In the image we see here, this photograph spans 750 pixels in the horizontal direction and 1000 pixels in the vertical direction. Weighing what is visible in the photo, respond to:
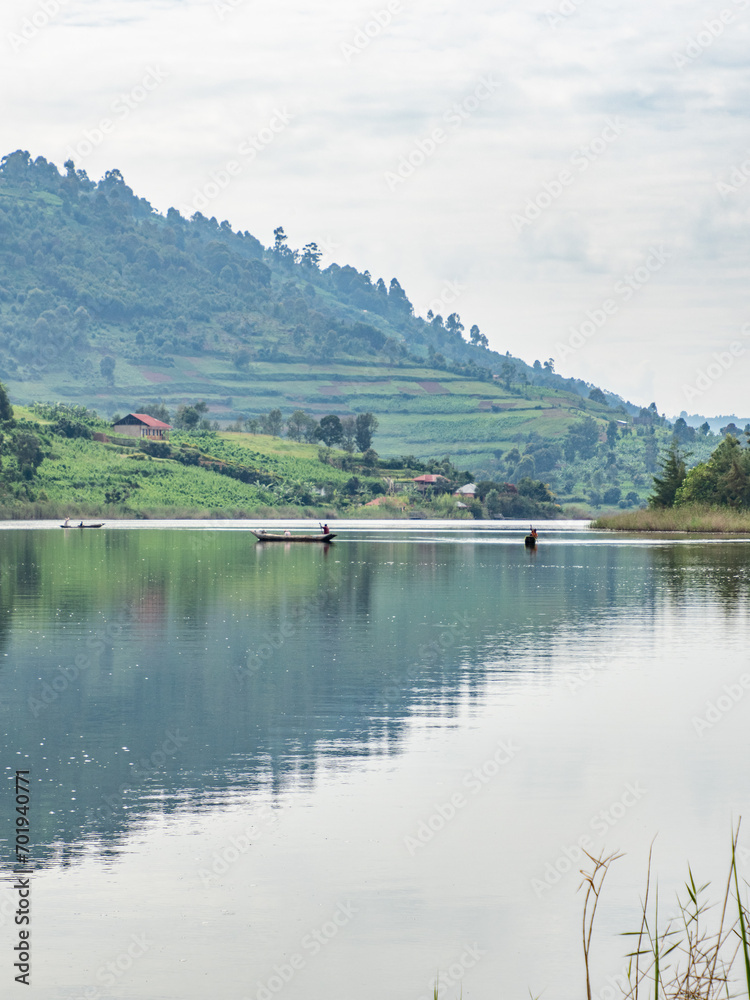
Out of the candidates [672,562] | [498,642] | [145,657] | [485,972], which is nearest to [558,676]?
[498,642]

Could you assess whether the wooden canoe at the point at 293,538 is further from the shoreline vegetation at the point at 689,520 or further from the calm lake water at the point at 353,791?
the calm lake water at the point at 353,791

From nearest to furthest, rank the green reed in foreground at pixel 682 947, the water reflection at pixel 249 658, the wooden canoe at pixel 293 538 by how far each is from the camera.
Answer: the green reed in foreground at pixel 682 947 < the water reflection at pixel 249 658 < the wooden canoe at pixel 293 538

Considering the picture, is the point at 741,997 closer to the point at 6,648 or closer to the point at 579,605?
the point at 6,648

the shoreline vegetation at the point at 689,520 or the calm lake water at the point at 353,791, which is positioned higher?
the shoreline vegetation at the point at 689,520

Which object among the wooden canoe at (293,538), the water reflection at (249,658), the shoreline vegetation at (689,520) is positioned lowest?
the water reflection at (249,658)

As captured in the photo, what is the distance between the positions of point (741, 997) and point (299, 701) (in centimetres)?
1770

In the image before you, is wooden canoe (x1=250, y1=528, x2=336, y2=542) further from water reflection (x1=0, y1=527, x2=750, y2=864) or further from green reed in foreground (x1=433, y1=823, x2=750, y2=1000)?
green reed in foreground (x1=433, y1=823, x2=750, y2=1000)

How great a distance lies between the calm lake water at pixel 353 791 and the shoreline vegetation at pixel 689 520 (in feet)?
304

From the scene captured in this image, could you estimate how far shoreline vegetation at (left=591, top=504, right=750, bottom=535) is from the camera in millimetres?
138250

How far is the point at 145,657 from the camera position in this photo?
36625 millimetres

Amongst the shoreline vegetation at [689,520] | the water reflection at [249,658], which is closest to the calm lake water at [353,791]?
the water reflection at [249,658]

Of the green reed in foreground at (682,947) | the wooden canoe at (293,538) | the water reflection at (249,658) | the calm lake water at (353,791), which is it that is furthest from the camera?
the wooden canoe at (293,538)

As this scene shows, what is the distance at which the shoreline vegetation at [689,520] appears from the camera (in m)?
138

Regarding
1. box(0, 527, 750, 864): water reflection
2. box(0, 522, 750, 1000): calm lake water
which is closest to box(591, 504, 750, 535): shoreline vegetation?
box(0, 527, 750, 864): water reflection
